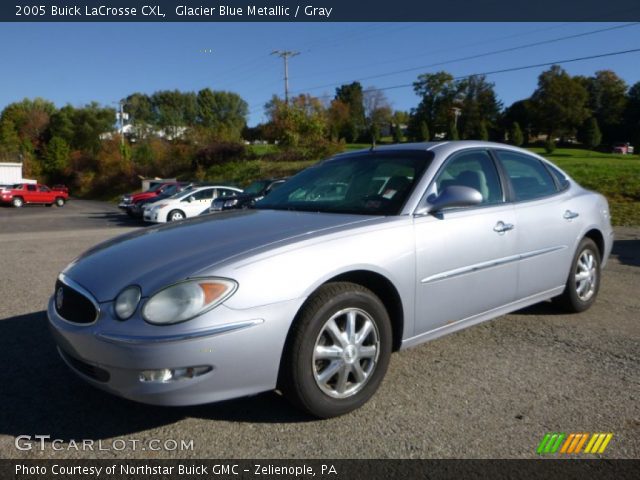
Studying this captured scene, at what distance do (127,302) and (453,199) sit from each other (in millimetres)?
2010

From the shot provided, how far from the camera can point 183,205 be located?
60.6ft

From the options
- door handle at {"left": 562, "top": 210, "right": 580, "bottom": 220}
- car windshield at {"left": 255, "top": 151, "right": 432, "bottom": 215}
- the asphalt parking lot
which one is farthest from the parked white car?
door handle at {"left": 562, "top": 210, "right": 580, "bottom": 220}

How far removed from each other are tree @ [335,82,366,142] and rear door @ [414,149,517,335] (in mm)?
68189

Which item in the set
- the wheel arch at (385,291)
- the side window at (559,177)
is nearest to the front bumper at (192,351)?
the wheel arch at (385,291)

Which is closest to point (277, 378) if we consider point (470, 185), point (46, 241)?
point (470, 185)

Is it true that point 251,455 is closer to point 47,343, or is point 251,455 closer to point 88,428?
point 88,428

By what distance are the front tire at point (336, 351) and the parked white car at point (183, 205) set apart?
15.7 meters

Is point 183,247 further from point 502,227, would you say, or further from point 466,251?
point 502,227

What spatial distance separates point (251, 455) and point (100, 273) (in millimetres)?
1249

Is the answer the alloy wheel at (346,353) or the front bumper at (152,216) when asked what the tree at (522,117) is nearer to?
the front bumper at (152,216)

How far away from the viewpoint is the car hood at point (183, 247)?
262 cm

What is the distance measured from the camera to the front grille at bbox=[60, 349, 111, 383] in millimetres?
2533

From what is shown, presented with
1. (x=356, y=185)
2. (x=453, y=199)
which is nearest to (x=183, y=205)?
(x=356, y=185)

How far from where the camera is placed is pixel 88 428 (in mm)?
2766
